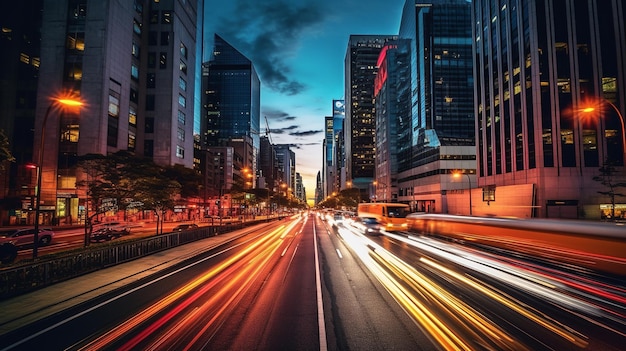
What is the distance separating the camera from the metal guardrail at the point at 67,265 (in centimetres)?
1117

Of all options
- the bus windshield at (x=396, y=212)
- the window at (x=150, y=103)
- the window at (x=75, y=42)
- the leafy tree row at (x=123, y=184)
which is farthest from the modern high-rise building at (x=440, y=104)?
the window at (x=75, y=42)

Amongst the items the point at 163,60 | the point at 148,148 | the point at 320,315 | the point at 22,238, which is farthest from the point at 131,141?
the point at 320,315

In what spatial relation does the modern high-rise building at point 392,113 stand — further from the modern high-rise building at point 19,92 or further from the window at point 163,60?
the modern high-rise building at point 19,92

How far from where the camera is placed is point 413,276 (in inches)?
548

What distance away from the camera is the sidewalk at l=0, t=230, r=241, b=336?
9180 millimetres

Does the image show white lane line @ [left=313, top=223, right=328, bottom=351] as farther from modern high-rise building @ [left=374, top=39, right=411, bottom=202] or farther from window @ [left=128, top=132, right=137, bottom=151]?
modern high-rise building @ [left=374, top=39, right=411, bottom=202]

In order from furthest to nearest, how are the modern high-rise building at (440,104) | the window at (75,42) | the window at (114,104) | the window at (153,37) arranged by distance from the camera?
1. the modern high-rise building at (440,104)
2. the window at (153,37)
3. the window at (114,104)
4. the window at (75,42)

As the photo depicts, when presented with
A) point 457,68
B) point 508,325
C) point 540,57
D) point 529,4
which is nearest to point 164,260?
point 508,325

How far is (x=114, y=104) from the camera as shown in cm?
5778

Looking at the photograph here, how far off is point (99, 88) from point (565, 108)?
261ft

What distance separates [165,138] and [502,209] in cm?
7056

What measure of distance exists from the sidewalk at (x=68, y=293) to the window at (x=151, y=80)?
6402 centimetres

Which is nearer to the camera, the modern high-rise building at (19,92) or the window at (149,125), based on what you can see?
the modern high-rise building at (19,92)

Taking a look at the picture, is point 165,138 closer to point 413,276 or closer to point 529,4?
point 413,276
